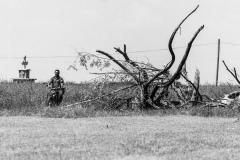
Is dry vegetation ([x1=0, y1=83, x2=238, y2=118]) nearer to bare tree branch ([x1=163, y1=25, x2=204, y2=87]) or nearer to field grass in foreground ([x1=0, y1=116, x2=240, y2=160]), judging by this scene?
bare tree branch ([x1=163, y1=25, x2=204, y2=87])

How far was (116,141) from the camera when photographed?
30.5 feet

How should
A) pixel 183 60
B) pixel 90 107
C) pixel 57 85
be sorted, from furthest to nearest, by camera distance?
1. pixel 57 85
2. pixel 90 107
3. pixel 183 60

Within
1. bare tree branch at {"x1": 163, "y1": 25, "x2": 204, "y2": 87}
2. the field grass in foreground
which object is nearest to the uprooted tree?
bare tree branch at {"x1": 163, "y1": 25, "x2": 204, "y2": 87}

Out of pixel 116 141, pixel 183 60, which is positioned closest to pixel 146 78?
pixel 183 60

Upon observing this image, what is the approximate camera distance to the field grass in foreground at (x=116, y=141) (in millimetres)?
7730

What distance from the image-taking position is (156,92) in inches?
787

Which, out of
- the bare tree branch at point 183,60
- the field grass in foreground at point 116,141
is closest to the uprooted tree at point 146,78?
the bare tree branch at point 183,60

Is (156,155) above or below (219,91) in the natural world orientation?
below

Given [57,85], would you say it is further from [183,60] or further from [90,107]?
[183,60]

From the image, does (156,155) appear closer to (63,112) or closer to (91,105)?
(63,112)

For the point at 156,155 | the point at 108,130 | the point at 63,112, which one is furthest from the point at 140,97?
the point at 156,155

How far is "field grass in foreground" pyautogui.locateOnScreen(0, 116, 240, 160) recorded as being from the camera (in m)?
7.73

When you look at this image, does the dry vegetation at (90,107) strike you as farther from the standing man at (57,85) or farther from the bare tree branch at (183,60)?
the bare tree branch at (183,60)

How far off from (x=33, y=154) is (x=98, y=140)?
192 cm
